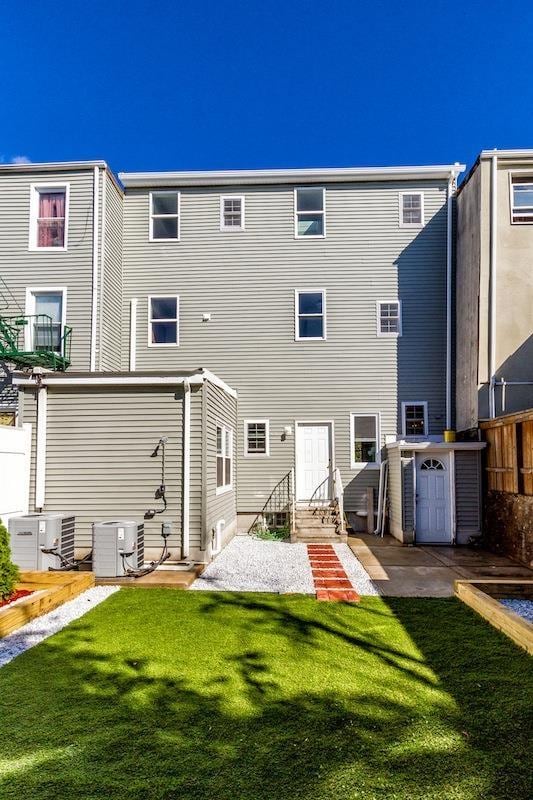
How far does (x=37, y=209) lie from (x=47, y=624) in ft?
34.0

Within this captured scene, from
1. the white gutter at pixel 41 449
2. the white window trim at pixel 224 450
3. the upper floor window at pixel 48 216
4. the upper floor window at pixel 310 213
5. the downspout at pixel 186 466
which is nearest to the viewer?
the downspout at pixel 186 466

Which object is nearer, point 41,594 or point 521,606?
point 41,594

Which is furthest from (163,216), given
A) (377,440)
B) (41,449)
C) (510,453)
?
(510,453)

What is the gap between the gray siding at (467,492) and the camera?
10.4 metres

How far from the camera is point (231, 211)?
42.8 feet

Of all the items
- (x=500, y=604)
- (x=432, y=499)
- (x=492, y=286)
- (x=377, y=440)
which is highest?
(x=492, y=286)

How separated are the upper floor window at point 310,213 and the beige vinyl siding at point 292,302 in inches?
7.2

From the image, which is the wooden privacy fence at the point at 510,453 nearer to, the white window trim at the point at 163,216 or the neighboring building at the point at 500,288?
the neighboring building at the point at 500,288

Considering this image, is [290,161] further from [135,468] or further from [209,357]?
[135,468]

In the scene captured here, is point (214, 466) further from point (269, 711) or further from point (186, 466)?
point (269, 711)

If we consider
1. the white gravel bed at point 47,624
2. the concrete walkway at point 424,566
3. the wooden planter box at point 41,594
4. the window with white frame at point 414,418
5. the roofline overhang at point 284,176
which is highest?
the roofline overhang at point 284,176

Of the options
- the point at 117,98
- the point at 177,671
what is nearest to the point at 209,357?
the point at 177,671

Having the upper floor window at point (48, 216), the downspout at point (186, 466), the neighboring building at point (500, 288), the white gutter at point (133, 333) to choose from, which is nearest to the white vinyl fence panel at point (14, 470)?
the downspout at point (186, 466)

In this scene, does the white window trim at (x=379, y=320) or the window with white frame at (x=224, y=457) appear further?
the white window trim at (x=379, y=320)
